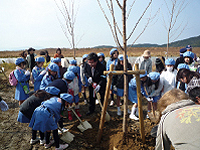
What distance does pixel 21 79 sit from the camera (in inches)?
152

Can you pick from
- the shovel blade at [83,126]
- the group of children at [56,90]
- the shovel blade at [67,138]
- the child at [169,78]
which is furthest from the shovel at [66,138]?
the child at [169,78]

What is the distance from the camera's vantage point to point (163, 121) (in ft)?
4.04

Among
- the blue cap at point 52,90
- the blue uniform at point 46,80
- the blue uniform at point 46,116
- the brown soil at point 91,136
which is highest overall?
the blue uniform at point 46,80

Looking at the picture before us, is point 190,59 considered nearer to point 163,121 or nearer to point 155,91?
point 155,91

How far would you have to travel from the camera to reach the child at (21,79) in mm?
3842

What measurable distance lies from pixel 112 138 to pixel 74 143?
869 millimetres

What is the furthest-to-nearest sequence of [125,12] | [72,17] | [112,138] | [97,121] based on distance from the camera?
[72,17]
[97,121]
[112,138]
[125,12]

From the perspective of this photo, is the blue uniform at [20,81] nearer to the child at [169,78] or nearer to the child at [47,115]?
the child at [47,115]

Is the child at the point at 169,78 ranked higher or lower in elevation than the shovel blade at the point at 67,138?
higher

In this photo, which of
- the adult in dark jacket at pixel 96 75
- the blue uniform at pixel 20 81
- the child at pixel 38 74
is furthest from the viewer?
the child at pixel 38 74

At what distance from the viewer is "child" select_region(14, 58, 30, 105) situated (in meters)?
3.84

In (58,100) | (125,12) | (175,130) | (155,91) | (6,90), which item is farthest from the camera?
(6,90)

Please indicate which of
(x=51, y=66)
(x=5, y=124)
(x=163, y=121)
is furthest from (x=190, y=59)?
(x=5, y=124)

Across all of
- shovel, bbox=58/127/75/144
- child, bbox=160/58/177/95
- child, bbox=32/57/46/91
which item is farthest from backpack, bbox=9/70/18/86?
child, bbox=160/58/177/95
